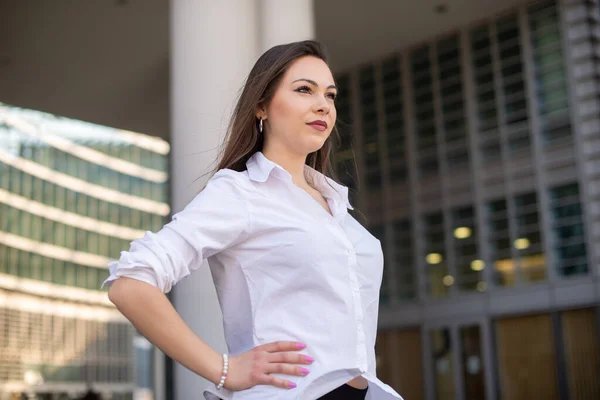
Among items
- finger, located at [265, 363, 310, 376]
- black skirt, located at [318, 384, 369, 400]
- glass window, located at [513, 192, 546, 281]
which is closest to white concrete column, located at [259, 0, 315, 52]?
black skirt, located at [318, 384, 369, 400]

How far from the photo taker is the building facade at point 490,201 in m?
15.6

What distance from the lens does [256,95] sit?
7.76 feet

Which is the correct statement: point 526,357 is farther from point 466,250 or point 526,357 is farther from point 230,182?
point 230,182

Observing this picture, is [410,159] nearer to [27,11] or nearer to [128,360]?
[27,11]

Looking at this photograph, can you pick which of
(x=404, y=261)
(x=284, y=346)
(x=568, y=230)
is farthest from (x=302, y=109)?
(x=404, y=261)

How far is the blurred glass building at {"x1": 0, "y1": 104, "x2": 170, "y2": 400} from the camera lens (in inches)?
1925

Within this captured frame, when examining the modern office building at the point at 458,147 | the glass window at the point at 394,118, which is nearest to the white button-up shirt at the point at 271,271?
the modern office building at the point at 458,147

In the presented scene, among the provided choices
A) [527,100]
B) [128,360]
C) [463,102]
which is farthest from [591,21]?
[128,360]

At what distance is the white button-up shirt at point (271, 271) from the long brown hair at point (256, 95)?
0.73 ft

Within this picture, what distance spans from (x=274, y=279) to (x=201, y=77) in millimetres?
5183

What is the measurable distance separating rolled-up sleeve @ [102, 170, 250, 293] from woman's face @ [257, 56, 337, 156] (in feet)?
A: 0.95

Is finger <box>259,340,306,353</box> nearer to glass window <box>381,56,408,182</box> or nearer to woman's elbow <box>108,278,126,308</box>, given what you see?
woman's elbow <box>108,278,126,308</box>

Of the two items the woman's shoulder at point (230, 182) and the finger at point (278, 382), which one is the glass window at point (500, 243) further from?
the finger at point (278, 382)

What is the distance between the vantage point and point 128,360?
56.3m
